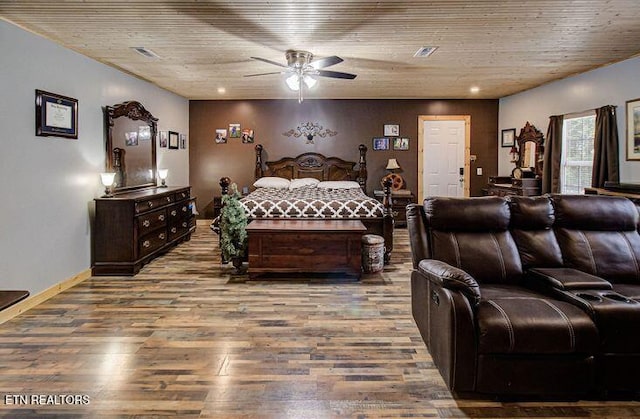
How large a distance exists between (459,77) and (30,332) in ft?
19.4

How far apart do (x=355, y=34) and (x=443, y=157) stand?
201 inches

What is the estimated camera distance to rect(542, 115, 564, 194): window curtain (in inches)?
259

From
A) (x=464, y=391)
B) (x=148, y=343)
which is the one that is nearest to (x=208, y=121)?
(x=148, y=343)

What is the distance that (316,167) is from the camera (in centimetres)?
856

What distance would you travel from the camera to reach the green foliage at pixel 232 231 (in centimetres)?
506

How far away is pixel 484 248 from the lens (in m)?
3.02

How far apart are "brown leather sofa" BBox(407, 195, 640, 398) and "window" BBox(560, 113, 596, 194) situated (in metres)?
3.51

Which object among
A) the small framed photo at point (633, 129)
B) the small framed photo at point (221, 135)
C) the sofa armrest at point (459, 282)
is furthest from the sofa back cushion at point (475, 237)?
the small framed photo at point (221, 135)

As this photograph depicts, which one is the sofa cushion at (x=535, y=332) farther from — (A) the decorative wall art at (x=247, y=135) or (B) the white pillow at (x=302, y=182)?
(A) the decorative wall art at (x=247, y=135)

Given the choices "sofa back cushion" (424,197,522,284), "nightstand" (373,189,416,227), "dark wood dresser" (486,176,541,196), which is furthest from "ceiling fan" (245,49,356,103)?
"dark wood dresser" (486,176,541,196)

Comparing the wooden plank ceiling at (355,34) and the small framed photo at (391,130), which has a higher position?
the wooden plank ceiling at (355,34)

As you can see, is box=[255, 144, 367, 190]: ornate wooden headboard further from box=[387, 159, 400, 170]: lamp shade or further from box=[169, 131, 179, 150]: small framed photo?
box=[169, 131, 179, 150]: small framed photo

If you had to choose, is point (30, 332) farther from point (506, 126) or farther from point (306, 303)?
point (506, 126)

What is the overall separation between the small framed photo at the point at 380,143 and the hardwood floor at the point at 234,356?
450cm
